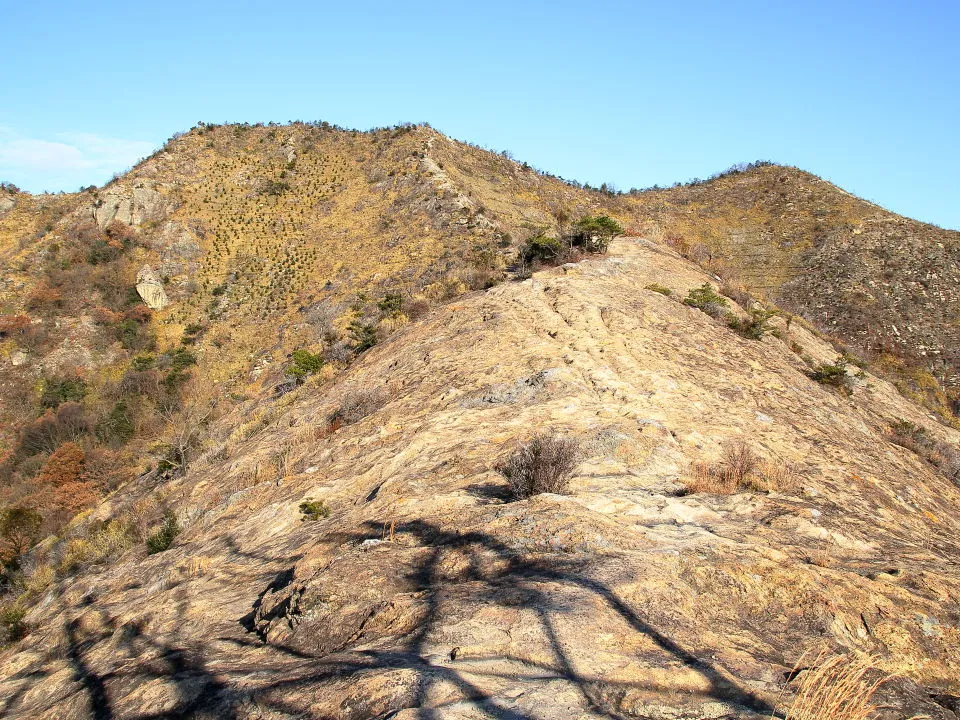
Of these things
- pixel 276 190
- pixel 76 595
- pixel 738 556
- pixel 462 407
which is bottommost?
pixel 76 595

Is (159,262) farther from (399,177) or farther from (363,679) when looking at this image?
(363,679)

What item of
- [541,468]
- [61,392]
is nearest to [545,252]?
[541,468]

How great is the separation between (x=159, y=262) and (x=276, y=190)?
348 inches

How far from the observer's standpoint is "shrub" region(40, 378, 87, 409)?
90.3 feet

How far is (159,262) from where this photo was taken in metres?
35.2

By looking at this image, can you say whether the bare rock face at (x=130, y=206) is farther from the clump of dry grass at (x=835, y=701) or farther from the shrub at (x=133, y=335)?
the clump of dry grass at (x=835, y=701)

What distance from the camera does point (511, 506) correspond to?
650 cm

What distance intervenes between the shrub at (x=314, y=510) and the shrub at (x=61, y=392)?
81.1ft

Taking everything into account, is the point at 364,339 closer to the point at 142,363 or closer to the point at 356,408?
the point at 356,408

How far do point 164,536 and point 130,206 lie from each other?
33.7m

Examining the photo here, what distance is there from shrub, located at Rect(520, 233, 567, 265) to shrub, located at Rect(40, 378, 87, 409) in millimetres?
21931

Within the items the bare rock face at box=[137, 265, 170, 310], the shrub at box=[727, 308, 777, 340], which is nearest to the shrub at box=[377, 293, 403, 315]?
the shrub at box=[727, 308, 777, 340]

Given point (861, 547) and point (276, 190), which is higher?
point (276, 190)

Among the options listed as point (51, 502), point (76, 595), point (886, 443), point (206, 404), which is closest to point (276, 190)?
point (206, 404)
